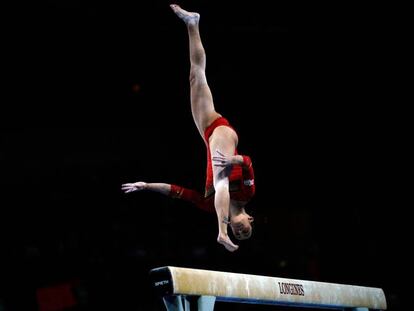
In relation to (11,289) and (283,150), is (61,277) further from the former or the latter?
(283,150)

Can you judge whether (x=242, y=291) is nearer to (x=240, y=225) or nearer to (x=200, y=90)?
(x=240, y=225)

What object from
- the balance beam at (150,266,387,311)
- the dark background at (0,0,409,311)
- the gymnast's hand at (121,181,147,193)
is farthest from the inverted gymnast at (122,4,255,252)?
the dark background at (0,0,409,311)

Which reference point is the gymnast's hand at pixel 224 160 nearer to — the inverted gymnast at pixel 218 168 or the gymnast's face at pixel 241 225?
the inverted gymnast at pixel 218 168

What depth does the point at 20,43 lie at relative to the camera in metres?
10.4

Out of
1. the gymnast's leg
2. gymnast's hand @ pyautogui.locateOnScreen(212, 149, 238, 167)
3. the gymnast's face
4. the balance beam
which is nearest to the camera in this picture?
the balance beam

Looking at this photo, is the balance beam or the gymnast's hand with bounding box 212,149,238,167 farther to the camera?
the gymnast's hand with bounding box 212,149,238,167

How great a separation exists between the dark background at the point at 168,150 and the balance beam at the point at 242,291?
4167mm

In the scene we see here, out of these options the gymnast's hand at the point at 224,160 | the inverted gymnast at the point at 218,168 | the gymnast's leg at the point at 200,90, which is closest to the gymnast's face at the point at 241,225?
the inverted gymnast at the point at 218,168

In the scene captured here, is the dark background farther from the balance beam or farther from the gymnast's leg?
the balance beam

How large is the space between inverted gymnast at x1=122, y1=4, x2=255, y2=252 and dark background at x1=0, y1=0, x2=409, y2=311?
355 centimetres

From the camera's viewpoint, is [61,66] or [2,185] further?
[2,185]

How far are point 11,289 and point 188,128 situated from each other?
4728mm

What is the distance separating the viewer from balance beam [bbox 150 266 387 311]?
464 centimetres

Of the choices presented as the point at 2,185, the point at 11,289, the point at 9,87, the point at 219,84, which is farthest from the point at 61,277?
the point at 219,84
